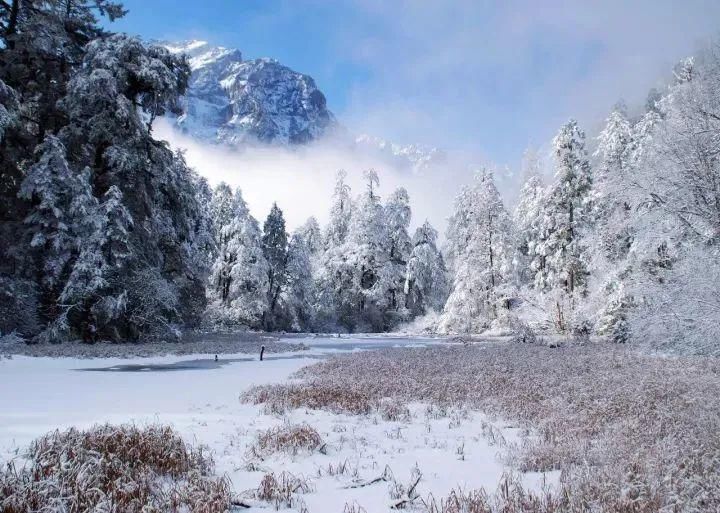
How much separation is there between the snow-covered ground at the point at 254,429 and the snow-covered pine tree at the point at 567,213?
26166mm

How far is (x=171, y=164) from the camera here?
30594 mm

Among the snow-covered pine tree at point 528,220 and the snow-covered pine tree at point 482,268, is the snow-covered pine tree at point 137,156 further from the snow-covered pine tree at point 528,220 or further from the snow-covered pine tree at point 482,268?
the snow-covered pine tree at point 528,220

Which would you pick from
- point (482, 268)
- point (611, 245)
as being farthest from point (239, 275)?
point (611, 245)

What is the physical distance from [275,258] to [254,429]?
4705 centimetres

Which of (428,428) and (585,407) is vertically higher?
(585,407)

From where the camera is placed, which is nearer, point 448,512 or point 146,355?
point 448,512

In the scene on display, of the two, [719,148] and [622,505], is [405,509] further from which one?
[719,148]

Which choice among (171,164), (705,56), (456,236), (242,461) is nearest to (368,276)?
(456,236)

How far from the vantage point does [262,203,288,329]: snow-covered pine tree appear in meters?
53.3

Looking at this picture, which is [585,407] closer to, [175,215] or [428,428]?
[428,428]

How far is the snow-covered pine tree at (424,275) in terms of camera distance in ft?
186

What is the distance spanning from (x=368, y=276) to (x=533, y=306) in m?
25.4

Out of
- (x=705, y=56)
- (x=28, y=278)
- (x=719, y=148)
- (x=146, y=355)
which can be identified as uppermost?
(x=705, y=56)

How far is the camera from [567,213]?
35781mm
